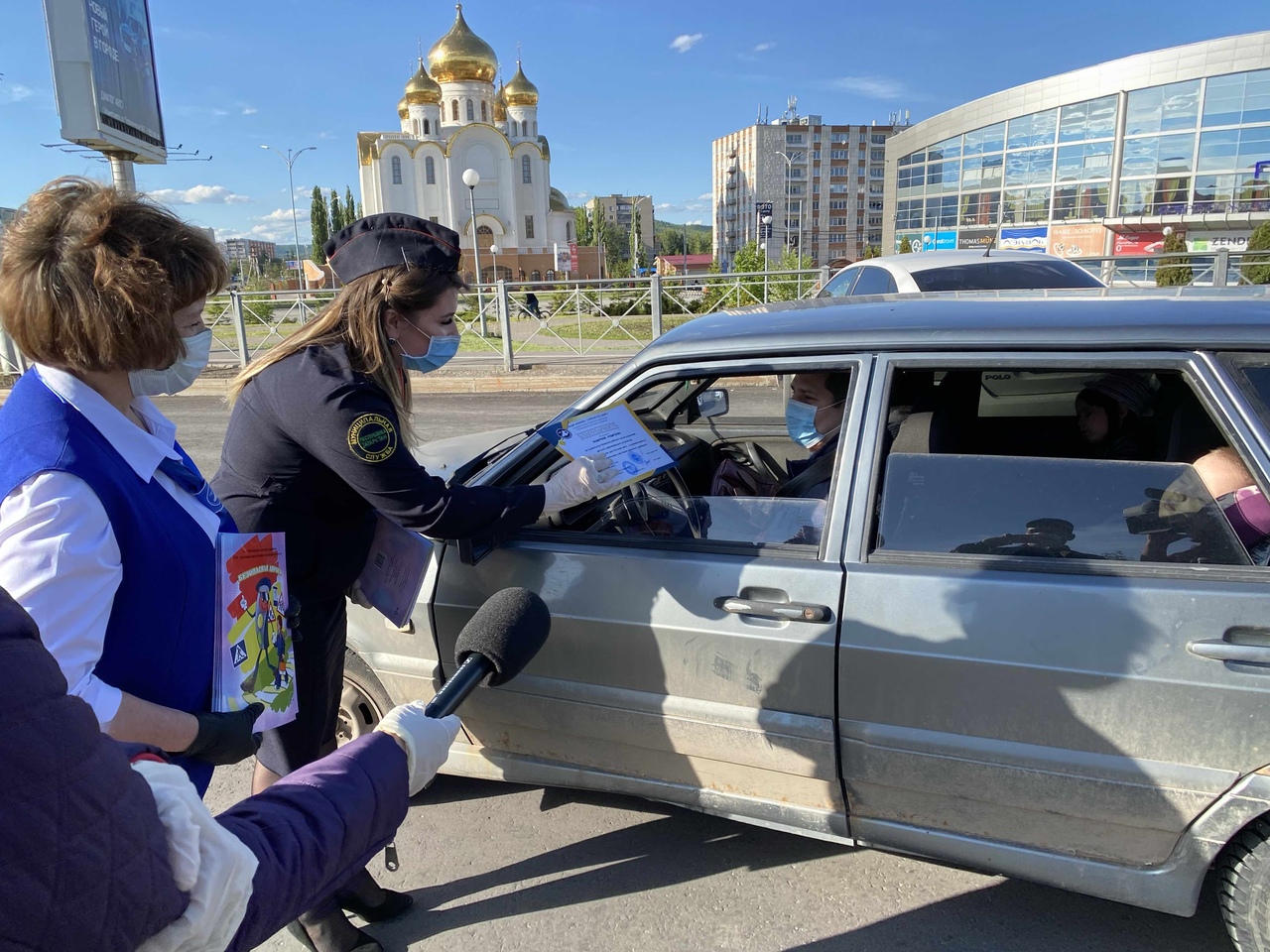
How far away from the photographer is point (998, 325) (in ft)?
7.18

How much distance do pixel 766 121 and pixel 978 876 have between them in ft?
443

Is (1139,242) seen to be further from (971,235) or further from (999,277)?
(999,277)

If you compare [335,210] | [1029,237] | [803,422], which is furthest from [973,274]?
[335,210]

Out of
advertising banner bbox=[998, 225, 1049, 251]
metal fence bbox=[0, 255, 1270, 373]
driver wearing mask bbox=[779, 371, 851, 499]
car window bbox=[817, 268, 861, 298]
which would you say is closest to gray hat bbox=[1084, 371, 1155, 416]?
driver wearing mask bbox=[779, 371, 851, 499]

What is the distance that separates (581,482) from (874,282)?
7126 mm

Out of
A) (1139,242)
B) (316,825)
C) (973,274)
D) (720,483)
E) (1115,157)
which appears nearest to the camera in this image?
(316,825)

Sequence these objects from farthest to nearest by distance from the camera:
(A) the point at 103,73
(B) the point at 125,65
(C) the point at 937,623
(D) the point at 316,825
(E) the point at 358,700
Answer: (B) the point at 125,65, (A) the point at 103,73, (E) the point at 358,700, (C) the point at 937,623, (D) the point at 316,825

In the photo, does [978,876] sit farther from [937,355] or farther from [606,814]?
[937,355]

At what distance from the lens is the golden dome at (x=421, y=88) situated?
6150 cm

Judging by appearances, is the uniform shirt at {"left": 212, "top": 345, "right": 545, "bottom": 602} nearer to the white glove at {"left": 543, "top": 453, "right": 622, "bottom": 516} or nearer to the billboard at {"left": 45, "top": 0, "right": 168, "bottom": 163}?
the white glove at {"left": 543, "top": 453, "right": 622, "bottom": 516}

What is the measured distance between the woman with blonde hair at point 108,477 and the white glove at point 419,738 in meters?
0.36

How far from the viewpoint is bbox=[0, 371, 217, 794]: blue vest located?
1384 mm

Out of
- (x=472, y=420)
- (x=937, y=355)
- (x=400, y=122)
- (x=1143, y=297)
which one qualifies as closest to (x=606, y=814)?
(x=937, y=355)

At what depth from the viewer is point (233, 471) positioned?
2189 millimetres
